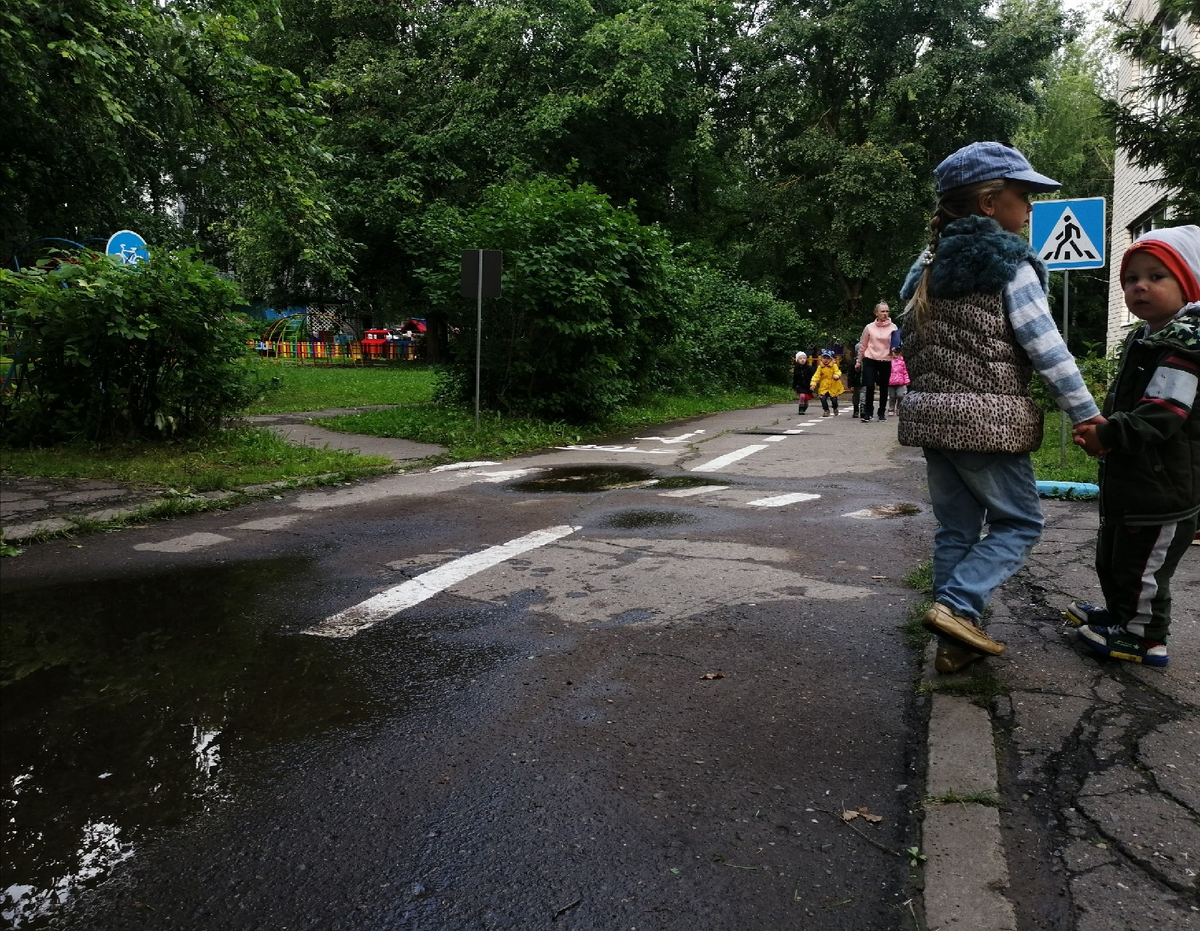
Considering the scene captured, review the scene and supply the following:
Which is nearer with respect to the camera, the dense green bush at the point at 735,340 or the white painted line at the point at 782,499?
the white painted line at the point at 782,499

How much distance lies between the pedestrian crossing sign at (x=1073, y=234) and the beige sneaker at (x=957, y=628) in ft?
24.0

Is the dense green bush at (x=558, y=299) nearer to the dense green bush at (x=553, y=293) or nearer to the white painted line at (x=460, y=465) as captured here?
the dense green bush at (x=553, y=293)

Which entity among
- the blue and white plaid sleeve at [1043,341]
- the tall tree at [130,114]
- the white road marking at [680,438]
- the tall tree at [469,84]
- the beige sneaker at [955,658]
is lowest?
the white road marking at [680,438]

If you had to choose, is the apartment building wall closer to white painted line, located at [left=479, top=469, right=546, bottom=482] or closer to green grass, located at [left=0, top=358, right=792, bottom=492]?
green grass, located at [left=0, top=358, right=792, bottom=492]

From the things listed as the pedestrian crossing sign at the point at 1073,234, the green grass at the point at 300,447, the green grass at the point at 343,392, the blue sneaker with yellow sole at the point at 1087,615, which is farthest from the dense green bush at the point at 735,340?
the blue sneaker with yellow sole at the point at 1087,615

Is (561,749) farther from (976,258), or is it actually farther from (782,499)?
(782,499)

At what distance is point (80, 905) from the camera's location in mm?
2137

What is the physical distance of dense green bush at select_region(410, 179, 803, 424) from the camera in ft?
42.4

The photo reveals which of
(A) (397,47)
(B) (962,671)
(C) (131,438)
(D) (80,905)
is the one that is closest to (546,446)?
(C) (131,438)

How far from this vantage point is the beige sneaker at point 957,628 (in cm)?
345

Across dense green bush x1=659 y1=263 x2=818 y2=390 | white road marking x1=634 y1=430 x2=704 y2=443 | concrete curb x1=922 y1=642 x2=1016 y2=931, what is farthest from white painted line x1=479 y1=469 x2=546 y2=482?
dense green bush x1=659 y1=263 x2=818 y2=390

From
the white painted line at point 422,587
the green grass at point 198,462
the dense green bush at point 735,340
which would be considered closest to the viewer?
the white painted line at point 422,587

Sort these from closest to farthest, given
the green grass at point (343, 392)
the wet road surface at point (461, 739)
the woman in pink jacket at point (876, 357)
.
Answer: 1. the wet road surface at point (461, 739)
2. the woman in pink jacket at point (876, 357)
3. the green grass at point (343, 392)

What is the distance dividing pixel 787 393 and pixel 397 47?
16567 mm
